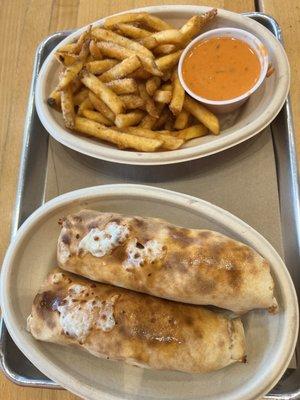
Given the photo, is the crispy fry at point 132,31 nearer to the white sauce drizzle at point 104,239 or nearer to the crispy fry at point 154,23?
the crispy fry at point 154,23

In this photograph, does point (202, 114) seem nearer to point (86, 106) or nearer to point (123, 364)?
point (86, 106)

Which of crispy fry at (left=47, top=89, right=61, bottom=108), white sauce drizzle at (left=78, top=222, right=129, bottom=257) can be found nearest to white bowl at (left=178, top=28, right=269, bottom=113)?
crispy fry at (left=47, top=89, right=61, bottom=108)

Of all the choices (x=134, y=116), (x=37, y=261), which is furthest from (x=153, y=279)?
(x=134, y=116)

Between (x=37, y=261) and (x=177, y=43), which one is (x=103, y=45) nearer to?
(x=177, y=43)

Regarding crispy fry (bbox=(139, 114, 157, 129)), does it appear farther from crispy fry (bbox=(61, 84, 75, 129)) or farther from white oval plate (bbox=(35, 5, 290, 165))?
crispy fry (bbox=(61, 84, 75, 129))

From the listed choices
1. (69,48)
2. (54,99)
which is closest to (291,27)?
(69,48)

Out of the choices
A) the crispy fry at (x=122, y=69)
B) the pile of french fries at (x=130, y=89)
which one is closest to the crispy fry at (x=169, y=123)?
the pile of french fries at (x=130, y=89)
